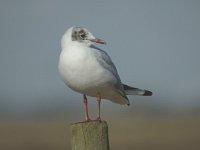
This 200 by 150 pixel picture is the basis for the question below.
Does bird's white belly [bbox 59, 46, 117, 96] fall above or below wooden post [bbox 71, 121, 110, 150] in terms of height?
above

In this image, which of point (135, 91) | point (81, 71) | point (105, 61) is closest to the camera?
point (81, 71)

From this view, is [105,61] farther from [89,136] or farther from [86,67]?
[89,136]

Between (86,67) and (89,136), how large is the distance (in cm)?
166

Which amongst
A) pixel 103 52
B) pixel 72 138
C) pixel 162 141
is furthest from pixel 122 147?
pixel 72 138

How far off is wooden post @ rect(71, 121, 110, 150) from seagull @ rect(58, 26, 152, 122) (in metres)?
1.33

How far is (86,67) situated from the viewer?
9.02 meters

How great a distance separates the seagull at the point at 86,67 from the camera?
9008mm

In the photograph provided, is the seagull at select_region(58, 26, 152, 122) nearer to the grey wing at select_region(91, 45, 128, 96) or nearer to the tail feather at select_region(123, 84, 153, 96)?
the grey wing at select_region(91, 45, 128, 96)

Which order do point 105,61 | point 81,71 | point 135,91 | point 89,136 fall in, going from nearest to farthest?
point 89,136
point 81,71
point 105,61
point 135,91

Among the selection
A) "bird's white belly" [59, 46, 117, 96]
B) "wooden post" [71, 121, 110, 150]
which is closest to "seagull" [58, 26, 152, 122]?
"bird's white belly" [59, 46, 117, 96]

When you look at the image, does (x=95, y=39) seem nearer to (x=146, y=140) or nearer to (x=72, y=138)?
(x=72, y=138)

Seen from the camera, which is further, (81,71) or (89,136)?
(81,71)

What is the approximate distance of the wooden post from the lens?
24.4 ft

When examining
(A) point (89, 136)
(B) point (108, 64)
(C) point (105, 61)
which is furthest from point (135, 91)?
(A) point (89, 136)
